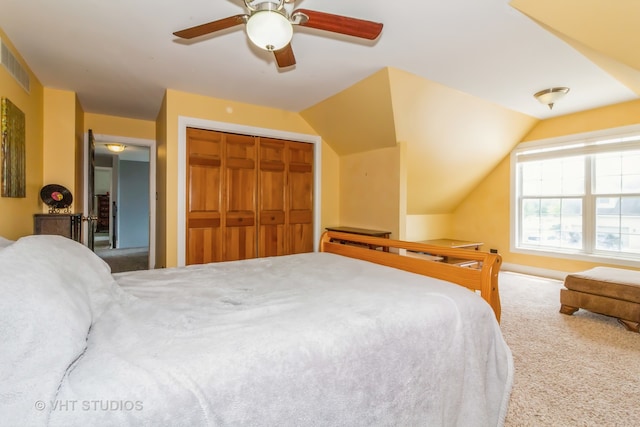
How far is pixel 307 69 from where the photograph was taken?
111 inches

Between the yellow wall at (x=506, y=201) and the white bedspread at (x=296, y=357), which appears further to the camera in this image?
the yellow wall at (x=506, y=201)

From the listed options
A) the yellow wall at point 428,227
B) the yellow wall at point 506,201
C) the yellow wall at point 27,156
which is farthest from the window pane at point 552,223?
the yellow wall at point 27,156

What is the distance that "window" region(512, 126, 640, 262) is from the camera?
3.69 m

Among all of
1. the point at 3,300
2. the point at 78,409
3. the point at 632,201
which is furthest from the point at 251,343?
the point at 632,201

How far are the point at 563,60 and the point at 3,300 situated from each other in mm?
3859

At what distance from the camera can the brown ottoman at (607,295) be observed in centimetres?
252

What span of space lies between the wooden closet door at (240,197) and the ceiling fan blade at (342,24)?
7.89 feet

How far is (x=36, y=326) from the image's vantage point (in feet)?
2.43

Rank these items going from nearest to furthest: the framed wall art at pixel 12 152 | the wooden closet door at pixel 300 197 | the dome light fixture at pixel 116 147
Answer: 1. the framed wall art at pixel 12 152
2. the wooden closet door at pixel 300 197
3. the dome light fixture at pixel 116 147

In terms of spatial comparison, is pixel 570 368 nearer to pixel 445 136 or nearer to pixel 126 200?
pixel 445 136

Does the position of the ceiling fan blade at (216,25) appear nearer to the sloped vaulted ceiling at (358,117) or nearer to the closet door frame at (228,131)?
the sloped vaulted ceiling at (358,117)

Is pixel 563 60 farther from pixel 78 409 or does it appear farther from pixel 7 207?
pixel 7 207

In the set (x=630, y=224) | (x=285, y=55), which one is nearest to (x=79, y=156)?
(x=285, y=55)

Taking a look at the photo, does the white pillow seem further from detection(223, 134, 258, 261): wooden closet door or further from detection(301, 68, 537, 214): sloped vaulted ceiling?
detection(301, 68, 537, 214): sloped vaulted ceiling
